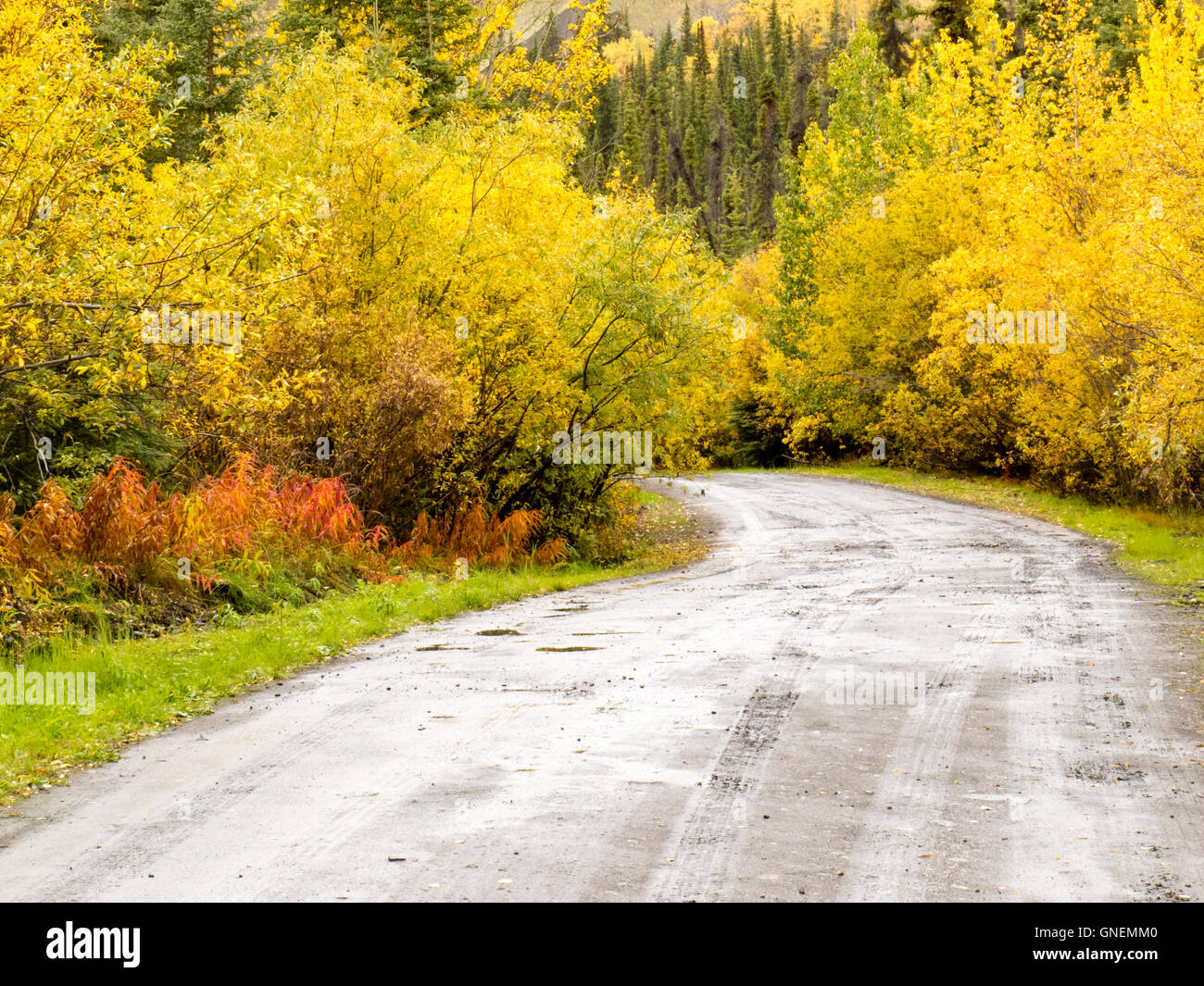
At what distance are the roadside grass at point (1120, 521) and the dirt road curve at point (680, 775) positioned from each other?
3.83 m

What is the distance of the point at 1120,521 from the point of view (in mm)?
22719

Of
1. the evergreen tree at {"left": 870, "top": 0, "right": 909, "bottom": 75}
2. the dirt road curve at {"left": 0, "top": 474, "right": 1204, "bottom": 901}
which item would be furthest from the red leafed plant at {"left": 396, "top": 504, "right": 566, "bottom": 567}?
the evergreen tree at {"left": 870, "top": 0, "right": 909, "bottom": 75}

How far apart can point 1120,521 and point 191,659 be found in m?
18.8

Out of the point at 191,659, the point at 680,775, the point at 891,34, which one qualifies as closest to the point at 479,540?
the point at 191,659

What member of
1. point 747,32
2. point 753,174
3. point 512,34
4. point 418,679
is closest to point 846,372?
point 512,34

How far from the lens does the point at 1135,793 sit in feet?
21.0

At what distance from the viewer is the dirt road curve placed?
5172 mm

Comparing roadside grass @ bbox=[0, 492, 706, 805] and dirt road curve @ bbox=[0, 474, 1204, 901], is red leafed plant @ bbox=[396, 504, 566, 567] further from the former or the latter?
dirt road curve @ bbox=[0, 474, 1204, 901]

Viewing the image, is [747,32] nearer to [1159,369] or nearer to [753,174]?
[753,174]

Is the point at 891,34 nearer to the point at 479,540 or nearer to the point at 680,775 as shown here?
the point at 479,540

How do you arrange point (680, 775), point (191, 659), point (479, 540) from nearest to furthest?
1. point (680, 775)
2. point (191, 659)
3. point (479, 540)

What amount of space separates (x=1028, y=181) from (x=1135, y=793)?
21.6m

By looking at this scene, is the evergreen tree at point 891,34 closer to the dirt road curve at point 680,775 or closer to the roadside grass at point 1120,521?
the roadside grass at point 1120,521
